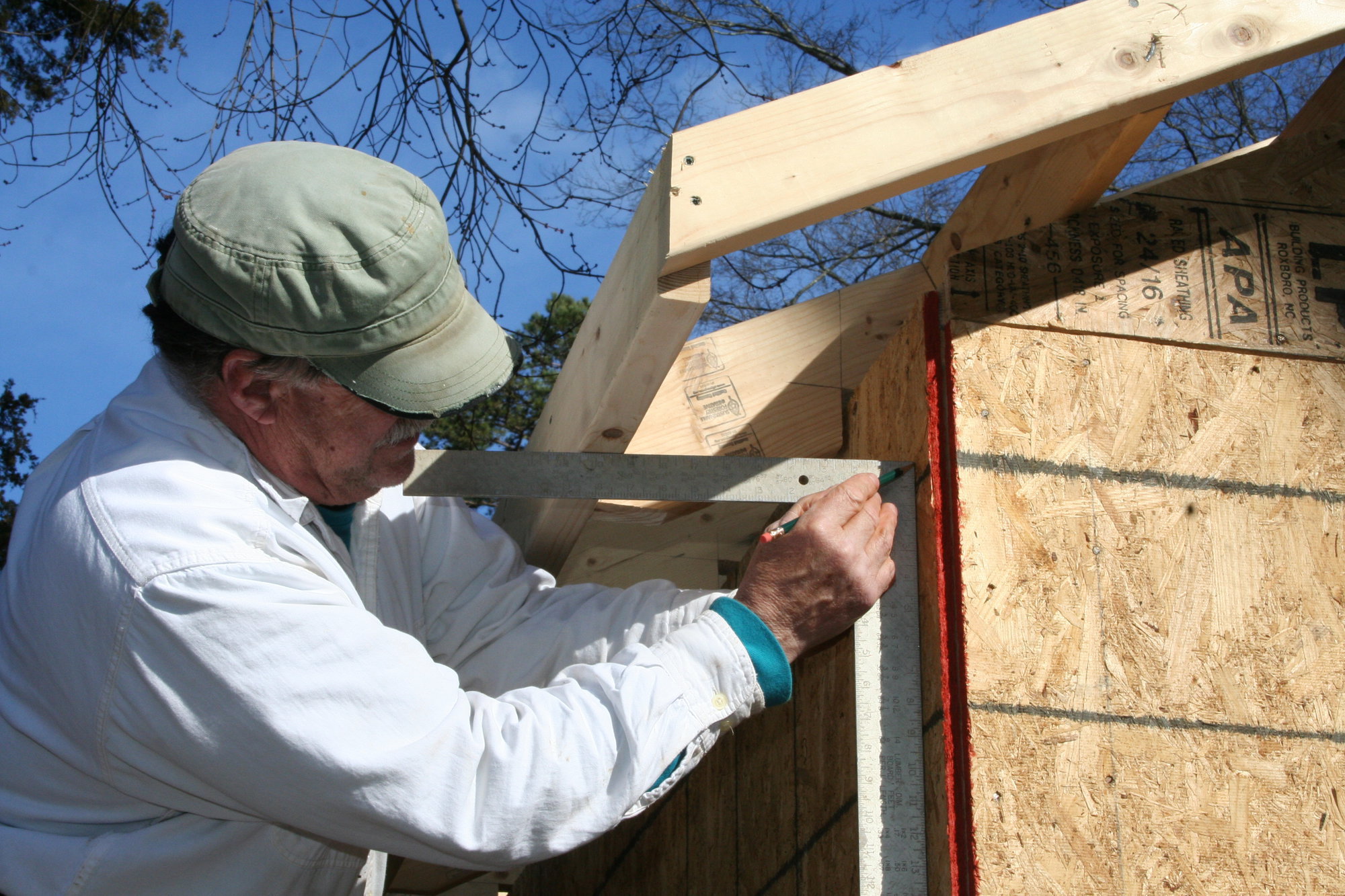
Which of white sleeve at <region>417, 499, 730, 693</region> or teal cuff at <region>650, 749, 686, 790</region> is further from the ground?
white sleeve at <region>417, 499, 730, 693</region>

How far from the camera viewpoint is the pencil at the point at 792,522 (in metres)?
2.09

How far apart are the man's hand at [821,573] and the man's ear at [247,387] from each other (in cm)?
96

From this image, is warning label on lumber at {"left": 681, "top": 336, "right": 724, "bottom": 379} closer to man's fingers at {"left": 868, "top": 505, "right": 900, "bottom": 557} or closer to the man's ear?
man's fingers at {"left": 868, "top": 505, "right": 900, "bottom": 557}

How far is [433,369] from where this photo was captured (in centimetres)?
191

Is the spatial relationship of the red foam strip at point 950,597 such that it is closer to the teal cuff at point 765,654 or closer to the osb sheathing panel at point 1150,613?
the osb sheathing panel at point 1150,613

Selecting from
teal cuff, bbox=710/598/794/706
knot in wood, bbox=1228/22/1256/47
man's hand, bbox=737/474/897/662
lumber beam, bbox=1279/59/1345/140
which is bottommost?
teal cuff, bbox=710/598/794/706

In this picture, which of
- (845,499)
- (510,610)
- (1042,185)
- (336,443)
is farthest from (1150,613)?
(336,443)

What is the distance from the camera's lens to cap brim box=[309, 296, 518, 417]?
186cm

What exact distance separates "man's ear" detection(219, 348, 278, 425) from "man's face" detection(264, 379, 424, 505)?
2 centimetres

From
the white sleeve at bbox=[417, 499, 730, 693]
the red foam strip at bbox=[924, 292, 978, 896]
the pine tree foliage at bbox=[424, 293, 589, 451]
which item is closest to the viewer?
the red foam strip at bbox=[924, 292, 978, 896]

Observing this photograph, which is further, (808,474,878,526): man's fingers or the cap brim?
(808,474,878,526): man's fingers

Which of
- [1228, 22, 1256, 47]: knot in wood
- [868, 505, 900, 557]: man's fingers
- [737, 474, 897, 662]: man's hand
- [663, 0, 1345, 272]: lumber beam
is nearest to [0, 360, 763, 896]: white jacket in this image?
[737, 474, 897, 662]: man's hand

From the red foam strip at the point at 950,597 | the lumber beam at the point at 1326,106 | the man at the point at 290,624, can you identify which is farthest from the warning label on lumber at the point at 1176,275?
the man at the point at 290,624

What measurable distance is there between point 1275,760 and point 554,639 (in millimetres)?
1531
